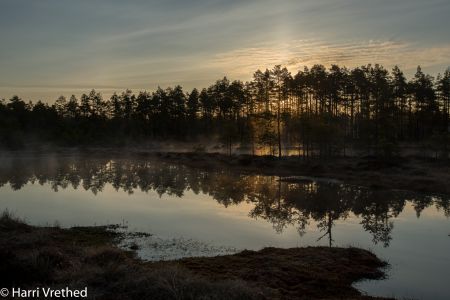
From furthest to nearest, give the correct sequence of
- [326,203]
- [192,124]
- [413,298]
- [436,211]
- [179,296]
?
[192,124]
[326,203]
[436,211]
[413,298]
[179,296]

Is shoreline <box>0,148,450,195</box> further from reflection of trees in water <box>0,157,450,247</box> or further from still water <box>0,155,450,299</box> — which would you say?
reflection of trees in water <box>0,157,450,247</box>

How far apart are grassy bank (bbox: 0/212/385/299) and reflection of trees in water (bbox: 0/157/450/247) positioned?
5.20 metres

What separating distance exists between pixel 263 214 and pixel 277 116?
Result: 155ft

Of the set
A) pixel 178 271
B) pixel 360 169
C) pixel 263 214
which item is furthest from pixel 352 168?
pixel 178 271

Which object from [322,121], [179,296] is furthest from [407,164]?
[179,296]

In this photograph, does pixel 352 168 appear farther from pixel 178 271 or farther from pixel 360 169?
pixel 178 271

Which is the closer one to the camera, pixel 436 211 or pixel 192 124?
pixel 436 211

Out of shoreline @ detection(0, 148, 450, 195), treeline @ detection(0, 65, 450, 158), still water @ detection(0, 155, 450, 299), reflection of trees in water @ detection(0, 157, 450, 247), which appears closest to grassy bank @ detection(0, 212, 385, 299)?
still water @ detection(0, 155, 450, 299)

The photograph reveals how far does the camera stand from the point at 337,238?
24.8 meters

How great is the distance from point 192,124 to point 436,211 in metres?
97.4

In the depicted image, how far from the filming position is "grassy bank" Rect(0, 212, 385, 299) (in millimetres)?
12625

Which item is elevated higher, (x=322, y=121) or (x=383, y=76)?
(x=383, y=76)

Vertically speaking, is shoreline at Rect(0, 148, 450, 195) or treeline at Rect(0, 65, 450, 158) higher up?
treeline at Rect(0, 65, 450, 158)

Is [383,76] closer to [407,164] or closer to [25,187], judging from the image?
[407,164]
